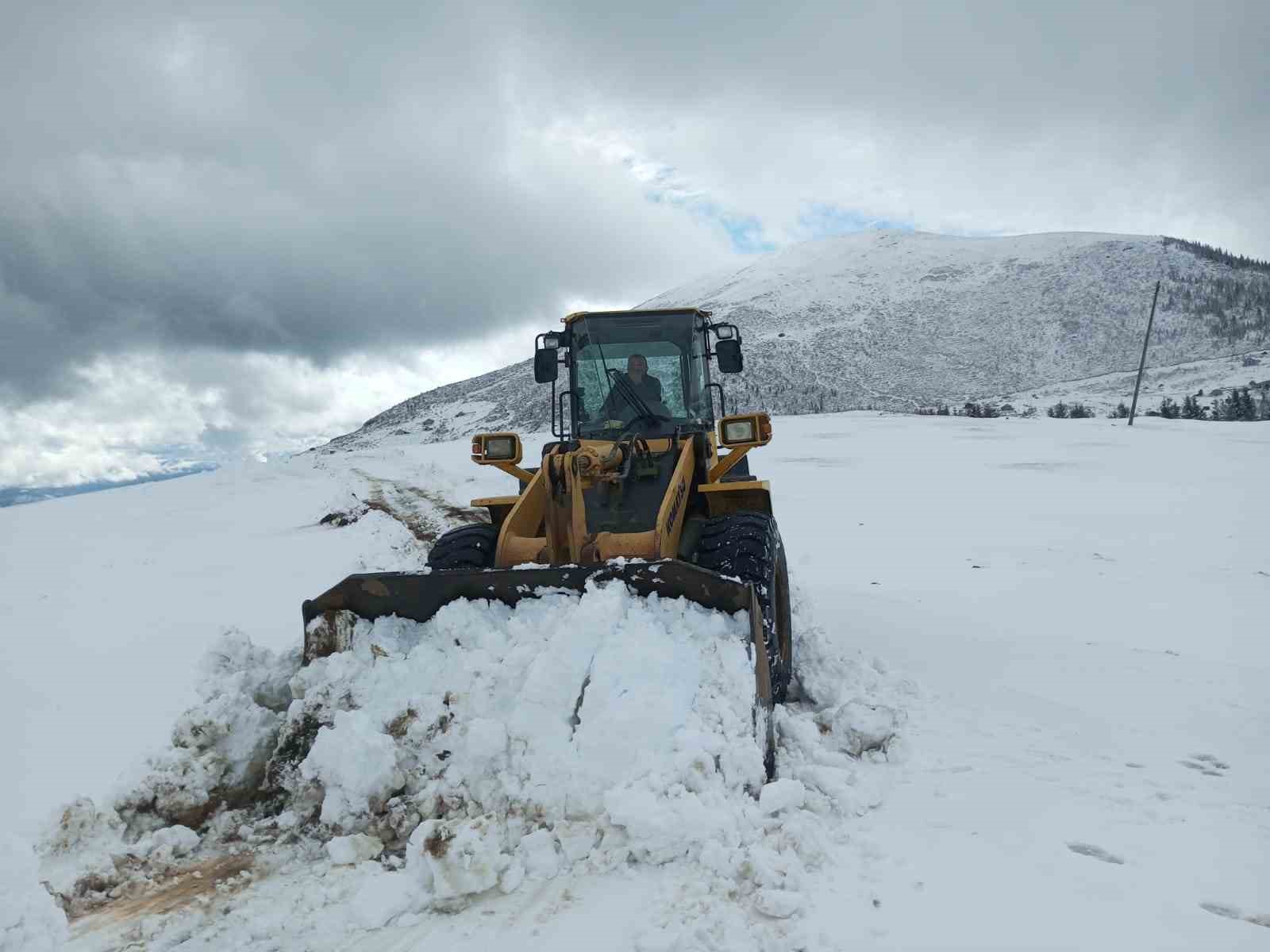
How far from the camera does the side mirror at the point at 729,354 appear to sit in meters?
6.15

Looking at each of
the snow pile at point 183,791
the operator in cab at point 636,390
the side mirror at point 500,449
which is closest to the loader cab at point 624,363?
the operator in cab at point 636,390

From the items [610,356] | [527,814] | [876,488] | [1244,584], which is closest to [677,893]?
[527,814]

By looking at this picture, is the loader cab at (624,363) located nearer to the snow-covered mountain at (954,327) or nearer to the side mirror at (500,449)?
the side mirror at (500,449)

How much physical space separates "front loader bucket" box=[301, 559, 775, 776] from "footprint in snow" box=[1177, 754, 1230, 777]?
211 cm

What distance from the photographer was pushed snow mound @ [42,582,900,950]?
266 cm

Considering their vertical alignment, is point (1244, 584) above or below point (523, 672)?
below

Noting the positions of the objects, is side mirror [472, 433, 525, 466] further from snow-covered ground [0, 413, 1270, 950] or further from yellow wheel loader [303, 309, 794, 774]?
snow-covered ground [0, 413, 1270, 950]

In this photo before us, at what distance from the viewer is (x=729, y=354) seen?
20.2 feet

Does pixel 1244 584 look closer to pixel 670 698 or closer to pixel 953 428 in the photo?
pixel 670 698

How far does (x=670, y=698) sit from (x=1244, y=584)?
8293 mm

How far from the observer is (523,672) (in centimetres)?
337

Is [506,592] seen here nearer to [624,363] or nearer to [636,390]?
[636,390]

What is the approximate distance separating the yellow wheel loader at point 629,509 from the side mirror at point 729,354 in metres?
0.01

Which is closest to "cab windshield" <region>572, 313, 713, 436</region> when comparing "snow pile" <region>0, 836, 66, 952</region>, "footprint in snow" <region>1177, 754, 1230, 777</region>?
"footprint in snow" <region>1177, 754, 1230, 777</region>
